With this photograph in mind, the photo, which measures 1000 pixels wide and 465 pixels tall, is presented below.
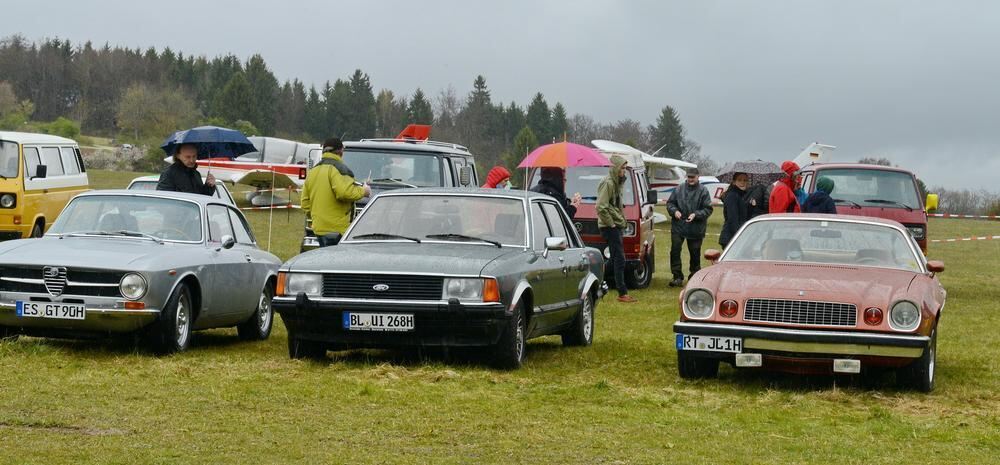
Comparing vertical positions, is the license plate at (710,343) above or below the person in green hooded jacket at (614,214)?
below

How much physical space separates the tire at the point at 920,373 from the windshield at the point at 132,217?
6.09m

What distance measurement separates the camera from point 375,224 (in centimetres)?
1179

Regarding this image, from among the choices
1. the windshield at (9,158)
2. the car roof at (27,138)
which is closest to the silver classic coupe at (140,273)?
the windshield at (9,158)

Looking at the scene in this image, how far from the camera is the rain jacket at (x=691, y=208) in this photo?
2162 centimetres

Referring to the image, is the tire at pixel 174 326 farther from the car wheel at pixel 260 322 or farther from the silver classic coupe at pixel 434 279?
the car wheel at pixel 260 322

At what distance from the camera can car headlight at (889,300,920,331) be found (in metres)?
9.59

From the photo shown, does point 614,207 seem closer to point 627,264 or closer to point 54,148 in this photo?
point 627,264

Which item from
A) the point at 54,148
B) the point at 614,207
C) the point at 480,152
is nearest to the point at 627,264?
the point at 614,207

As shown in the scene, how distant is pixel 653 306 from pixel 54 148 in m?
10.4


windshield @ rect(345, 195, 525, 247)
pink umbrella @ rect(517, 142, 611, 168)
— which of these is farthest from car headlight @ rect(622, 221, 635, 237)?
windshield @ rect(345, 195, 525, 247)

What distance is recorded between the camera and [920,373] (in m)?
9.82

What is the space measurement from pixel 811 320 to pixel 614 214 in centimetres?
894

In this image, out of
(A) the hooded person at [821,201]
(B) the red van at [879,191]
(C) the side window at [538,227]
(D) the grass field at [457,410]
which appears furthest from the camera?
(B) the red van at [879,191]

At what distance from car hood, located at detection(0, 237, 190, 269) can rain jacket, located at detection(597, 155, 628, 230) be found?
7.58 metres
